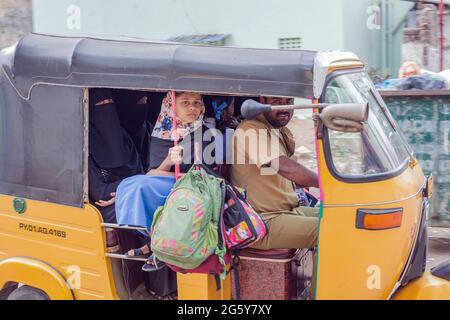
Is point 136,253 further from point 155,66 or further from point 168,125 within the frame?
point 155,66

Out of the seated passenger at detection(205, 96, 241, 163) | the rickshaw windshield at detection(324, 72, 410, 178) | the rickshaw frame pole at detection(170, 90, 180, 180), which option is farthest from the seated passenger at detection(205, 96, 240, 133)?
the rickshaw windshield at detection(324, 72, 410, 178)

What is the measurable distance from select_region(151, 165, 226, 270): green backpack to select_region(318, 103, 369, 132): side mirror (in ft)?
2.38

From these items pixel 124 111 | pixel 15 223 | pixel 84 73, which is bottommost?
pixel 15 223

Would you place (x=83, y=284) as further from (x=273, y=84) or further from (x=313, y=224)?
(x=273, y=84)

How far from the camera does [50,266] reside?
3904 millimetres

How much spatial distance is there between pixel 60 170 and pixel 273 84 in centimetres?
135

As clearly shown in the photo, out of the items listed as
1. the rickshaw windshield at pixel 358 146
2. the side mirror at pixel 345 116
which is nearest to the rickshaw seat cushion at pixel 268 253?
the rickshaw windshield at pixel 358 146

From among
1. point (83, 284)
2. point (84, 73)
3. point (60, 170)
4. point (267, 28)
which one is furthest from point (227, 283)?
point (267, 28)

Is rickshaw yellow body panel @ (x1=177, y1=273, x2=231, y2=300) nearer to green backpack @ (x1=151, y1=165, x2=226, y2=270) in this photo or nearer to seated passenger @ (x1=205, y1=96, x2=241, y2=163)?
green backpack @ (x1=151, y1=165, x2=226, y2=270)

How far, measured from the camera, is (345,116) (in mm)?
3041

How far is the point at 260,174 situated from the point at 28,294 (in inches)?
63.1

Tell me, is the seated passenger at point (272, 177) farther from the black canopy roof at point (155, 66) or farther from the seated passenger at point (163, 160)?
the black canopy roof at point (155, 66)

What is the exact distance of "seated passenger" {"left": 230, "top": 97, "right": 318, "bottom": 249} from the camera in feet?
11.7
